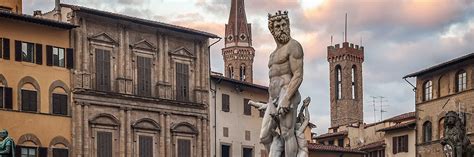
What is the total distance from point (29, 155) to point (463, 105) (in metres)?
33.7

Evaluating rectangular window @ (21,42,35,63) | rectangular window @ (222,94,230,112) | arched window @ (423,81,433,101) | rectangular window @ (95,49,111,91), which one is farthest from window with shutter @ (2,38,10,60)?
arched window @ (423,81,433,101)

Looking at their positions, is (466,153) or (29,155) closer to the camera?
(466,153)

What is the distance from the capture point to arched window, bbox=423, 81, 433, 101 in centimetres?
8531

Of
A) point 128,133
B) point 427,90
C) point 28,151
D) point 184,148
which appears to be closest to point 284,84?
point 28,151

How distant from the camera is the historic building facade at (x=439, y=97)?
79.0m

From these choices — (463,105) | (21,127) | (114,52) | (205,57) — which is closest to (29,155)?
(21,127)

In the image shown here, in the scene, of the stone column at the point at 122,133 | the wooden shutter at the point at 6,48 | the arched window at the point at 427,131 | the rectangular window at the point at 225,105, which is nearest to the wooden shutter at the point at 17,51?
the wooden shutter at the point at 6,48

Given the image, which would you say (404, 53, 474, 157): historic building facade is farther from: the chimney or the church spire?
the church spire

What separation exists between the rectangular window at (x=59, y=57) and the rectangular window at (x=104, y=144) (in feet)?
16.2

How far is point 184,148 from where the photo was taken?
7256cm

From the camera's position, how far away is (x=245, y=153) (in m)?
77.4

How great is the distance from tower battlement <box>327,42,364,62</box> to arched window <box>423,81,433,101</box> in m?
81.3

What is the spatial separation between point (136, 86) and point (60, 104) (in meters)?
6.44

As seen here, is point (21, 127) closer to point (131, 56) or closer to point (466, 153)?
point (131, 56)
